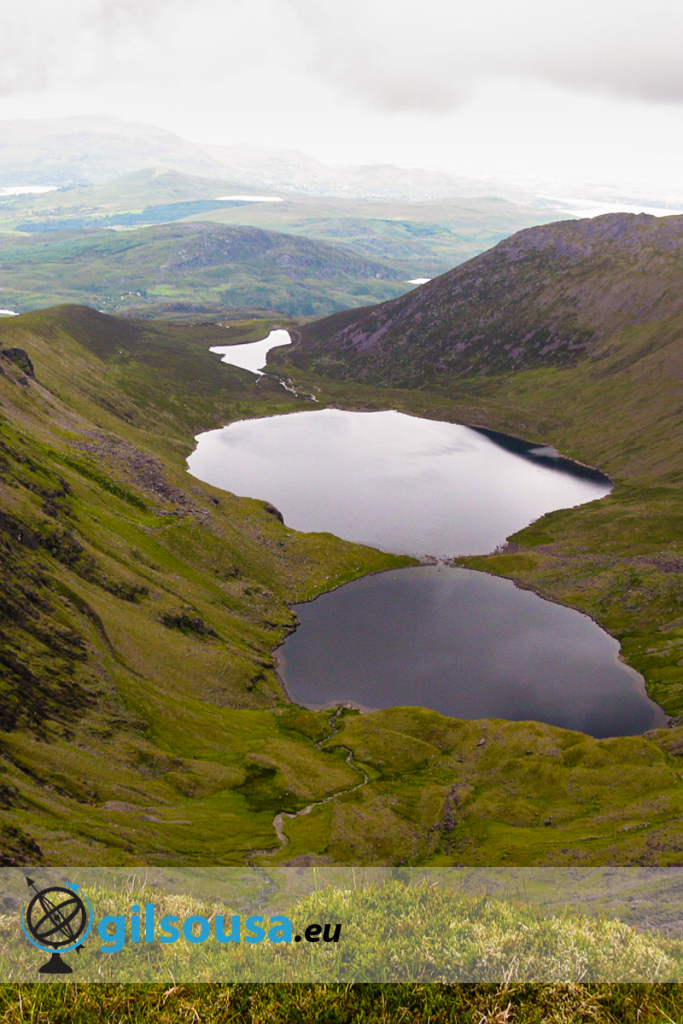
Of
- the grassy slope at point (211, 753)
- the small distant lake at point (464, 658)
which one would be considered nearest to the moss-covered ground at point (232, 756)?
the grassy slope at point (211, 753)

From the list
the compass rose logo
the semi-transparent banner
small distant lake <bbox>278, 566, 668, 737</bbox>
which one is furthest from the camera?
small distant lake <bbox>278, 566, 668, 737</bbox>

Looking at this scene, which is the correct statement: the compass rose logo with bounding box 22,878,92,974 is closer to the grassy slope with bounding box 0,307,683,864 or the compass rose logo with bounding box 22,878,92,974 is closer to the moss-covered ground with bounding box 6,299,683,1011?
the moss-covered ground with bounding box 6,299,683,1011

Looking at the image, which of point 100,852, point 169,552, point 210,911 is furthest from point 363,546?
point 210,911

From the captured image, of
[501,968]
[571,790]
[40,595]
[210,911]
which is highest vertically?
[501,968]

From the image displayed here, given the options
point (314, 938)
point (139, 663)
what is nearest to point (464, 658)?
point (139, 663)

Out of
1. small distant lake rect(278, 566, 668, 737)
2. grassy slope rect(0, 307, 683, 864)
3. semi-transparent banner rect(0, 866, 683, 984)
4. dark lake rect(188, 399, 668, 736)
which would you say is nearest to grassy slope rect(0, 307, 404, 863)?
grassy slope rect(0, 307, 683, 864)

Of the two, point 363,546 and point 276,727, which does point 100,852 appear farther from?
point 363,546
